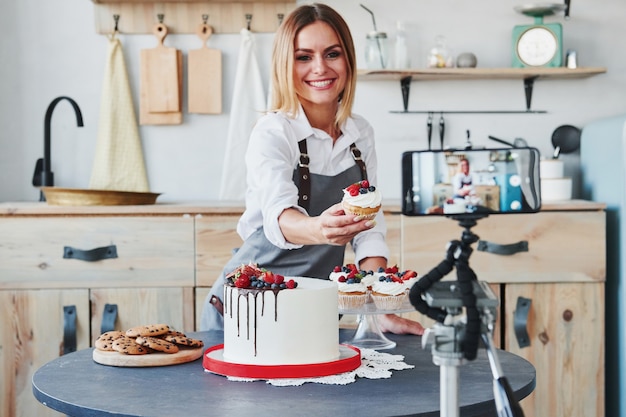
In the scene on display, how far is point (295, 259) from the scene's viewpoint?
211cm

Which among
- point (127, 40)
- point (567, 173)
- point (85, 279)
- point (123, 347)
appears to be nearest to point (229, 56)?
point (127, 40)

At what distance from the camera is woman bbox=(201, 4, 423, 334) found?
1970 millimetres

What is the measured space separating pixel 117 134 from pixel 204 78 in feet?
1.33

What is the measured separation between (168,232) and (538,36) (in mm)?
1609

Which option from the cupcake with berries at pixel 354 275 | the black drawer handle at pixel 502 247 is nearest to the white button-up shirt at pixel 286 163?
the cupcake with berries at pixel 354 275

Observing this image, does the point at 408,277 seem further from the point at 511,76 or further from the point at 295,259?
the point at 511,76

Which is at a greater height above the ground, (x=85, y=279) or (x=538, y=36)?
(x=538, y=36)

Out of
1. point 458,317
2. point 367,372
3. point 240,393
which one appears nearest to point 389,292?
point 367,372

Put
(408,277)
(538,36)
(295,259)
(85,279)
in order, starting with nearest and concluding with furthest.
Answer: (408,277)
(295,259)
(85,279)
(538,36)

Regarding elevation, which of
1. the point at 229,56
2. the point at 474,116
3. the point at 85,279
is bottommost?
the point at 85,279

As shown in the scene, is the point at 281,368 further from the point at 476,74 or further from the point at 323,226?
the point at 476,74

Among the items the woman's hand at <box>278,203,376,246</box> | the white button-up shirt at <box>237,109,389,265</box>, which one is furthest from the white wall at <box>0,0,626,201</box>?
the woman's hand at <box>278,203,376,246</box>

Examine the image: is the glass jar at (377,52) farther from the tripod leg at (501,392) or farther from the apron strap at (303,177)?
the tripod leg at (501,392)

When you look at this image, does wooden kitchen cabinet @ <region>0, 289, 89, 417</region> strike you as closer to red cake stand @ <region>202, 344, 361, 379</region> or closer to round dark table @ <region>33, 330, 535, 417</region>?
round dark table @ <region>33, 330, 535, 417</region>
